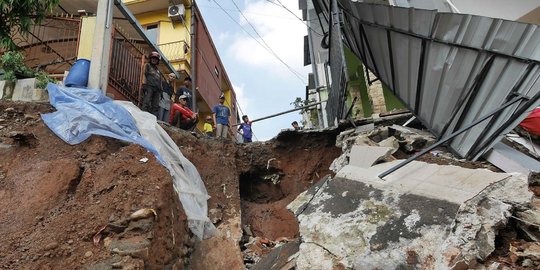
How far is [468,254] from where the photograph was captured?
2354mm

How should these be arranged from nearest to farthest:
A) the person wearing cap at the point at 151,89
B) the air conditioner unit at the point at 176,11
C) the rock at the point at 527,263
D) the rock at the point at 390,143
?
the rock at the point at 527,263, the rock at the point at 390,143, the person wearing cap at the point at 151,89, the air conditioner unit at the point at 176,11

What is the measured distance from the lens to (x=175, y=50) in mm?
12719

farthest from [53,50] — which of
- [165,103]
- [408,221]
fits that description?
[408,221]

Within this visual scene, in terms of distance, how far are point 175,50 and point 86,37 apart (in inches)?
231

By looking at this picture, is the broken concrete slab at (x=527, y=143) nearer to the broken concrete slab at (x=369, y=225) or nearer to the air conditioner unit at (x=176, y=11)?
the broken concrete slab at (x=369, y=225)

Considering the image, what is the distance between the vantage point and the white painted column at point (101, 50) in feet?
16.9

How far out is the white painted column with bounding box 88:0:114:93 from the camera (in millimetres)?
5145

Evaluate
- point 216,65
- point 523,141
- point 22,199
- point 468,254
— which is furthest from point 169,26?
point 468,254

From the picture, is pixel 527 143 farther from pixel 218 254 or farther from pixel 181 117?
pixel 181 117

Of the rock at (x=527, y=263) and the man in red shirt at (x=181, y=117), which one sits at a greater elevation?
the man in red shirt at (x=181, y=117)

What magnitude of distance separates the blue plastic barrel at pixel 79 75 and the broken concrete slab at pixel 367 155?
13.2 feet

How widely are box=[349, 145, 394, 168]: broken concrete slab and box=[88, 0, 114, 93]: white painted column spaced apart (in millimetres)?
3838

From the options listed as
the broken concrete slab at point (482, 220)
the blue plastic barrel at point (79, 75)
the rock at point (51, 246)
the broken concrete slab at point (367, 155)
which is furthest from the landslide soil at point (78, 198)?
the broken concrete slab at point (482, 220)

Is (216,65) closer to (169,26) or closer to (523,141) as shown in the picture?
(169,26)
